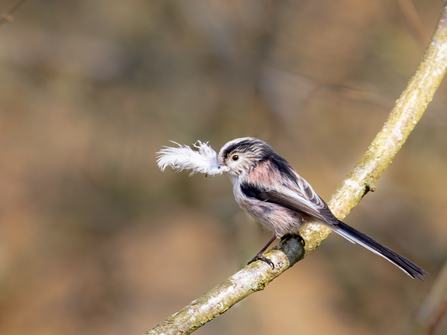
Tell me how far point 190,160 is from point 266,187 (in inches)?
19.6

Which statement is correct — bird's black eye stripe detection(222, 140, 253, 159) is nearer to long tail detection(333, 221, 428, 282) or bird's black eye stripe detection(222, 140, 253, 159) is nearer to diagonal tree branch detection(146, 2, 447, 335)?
diagonal tree branch detection(146, 2, 447, 335)

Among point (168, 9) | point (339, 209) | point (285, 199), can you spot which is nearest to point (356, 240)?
point (339, 209)

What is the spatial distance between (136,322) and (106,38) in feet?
13.8

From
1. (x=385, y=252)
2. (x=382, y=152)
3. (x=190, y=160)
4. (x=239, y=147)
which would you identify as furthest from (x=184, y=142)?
(x=385, y=252)

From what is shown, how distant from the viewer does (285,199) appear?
2.24 m

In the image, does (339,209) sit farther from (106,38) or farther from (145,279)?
(106,38)

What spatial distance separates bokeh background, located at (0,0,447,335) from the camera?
15.4ft

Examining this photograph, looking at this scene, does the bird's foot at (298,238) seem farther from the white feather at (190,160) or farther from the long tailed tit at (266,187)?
the white feather at (190,160)

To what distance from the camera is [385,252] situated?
6.31 feet

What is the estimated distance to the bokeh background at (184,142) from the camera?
15.4 feet

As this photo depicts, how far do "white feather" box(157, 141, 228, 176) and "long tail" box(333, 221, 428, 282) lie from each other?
2.80ft

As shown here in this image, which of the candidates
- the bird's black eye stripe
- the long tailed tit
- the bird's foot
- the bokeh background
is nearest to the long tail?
the long tailed tit

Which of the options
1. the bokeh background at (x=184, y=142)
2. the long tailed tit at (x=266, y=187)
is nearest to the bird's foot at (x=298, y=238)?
the long tailed tit at (x=266, y=187)

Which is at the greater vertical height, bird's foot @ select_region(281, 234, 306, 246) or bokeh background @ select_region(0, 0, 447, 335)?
bokeh background @ select_region(0, 0, 447, 335)
